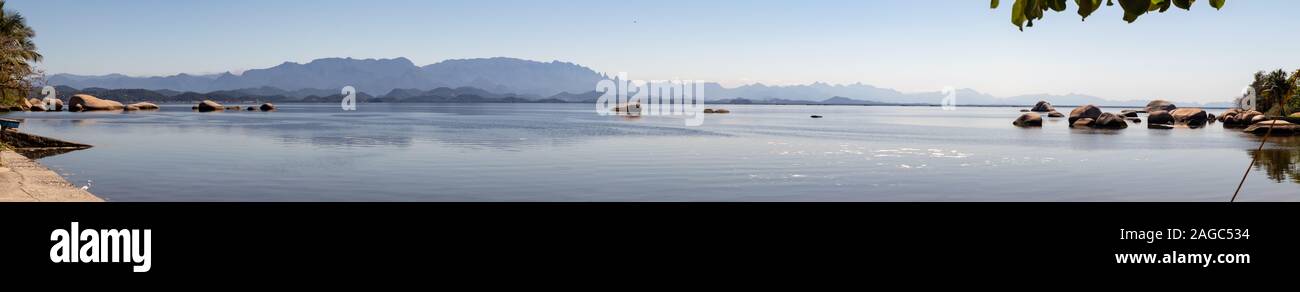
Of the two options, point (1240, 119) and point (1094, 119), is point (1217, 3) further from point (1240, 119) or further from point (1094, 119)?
point (1240, 119)

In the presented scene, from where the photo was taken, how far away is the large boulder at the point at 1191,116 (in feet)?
253

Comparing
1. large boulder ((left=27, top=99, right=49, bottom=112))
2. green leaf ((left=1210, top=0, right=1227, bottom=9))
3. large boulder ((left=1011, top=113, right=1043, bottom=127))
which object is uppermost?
green leaf ((left=1210, top=0, right=1227, bottom=9))

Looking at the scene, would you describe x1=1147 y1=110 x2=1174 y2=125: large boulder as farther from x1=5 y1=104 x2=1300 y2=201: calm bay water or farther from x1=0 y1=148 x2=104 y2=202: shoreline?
x1=0 y1=148 x2=104 y2=202: shoreline

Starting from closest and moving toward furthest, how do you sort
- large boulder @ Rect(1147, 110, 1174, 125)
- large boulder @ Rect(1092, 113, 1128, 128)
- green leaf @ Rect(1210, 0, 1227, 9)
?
green leaf @ Rect(1210, 0, 1227, 9), large boulder @ Rect(1092, 113, 1128, 128), large boulder @ Rect(1147, 110, 1174, 125)

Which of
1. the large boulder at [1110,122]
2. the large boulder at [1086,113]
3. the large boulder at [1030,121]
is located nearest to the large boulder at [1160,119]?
the large boulder at [1086,113]

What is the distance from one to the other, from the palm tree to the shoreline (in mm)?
18995

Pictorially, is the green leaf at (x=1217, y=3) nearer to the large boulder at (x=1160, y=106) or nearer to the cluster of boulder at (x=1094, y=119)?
the cluster of boulder at (x=1094, y=119)

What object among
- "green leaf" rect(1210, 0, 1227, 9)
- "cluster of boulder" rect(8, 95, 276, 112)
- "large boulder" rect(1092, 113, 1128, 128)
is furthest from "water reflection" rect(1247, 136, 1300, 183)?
"cluster of boulder" rect(8, 95, 276, 112)

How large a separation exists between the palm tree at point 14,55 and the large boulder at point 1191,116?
84128 millimetres

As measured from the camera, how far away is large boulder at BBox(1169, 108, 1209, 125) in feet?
253

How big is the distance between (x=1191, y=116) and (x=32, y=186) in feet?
285
